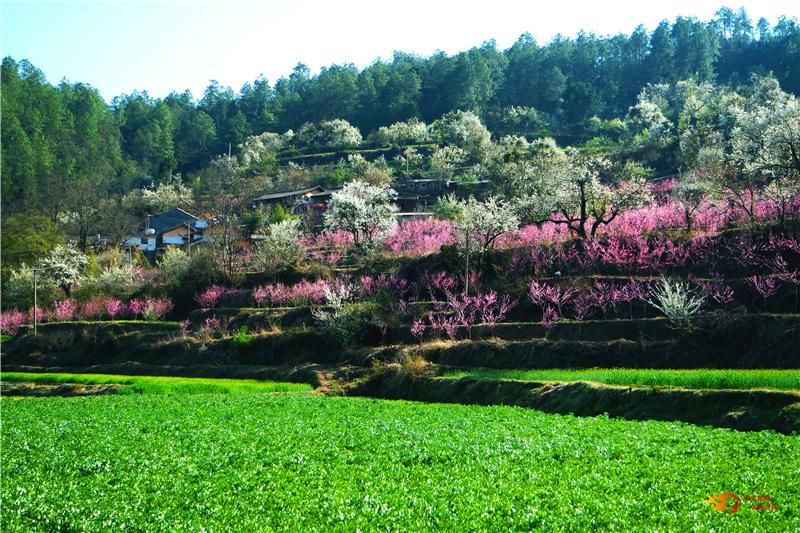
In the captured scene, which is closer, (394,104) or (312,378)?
(312,378)

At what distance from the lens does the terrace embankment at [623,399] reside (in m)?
23.6

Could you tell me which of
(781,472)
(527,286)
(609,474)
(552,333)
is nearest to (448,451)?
(609,474)

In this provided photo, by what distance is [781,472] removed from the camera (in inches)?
658

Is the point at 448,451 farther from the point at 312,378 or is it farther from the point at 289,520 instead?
the point at 312,378

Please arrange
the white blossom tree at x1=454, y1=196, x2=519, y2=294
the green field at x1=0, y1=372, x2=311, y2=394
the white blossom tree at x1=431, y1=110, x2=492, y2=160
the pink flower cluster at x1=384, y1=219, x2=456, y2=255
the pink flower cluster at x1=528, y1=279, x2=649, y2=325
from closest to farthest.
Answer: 1. the green field at x1=0, y1=372, x2=311, y2=394
2. the pink flower cluster at x1=528, y1=279, x2=649, y2=325
3. the white blossom tree at x1=454, y1=196, x2=519, y2=294
4. the pink flower cluster at x1=384, y1=219, x2=456, y2=255
5. the white blossom tree at x1=431, y1=110, x2=492, y2=160

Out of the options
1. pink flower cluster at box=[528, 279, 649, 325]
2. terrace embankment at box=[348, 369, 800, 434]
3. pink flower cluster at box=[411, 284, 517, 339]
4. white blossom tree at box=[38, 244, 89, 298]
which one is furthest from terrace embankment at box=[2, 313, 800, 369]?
white blossom tree at box=[38, 244, 89, 298]

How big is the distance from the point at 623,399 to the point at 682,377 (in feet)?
9.20

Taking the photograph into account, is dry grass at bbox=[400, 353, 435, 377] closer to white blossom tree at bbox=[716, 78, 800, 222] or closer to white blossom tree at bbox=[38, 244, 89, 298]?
white blossom tree at bbox=[716, 78, 800, 222]

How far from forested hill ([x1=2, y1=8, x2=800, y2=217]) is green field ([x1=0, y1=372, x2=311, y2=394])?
269 ft

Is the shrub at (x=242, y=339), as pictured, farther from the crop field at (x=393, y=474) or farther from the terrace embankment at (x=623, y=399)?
the crop field at (x=393, y=474)

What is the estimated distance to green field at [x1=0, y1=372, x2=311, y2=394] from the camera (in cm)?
4259

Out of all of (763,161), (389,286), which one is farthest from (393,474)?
(763,161)

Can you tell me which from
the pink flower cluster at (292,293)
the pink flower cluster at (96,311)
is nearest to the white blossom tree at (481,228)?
the pink flower cluster at (292,293)

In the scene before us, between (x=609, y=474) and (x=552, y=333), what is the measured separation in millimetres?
25229
